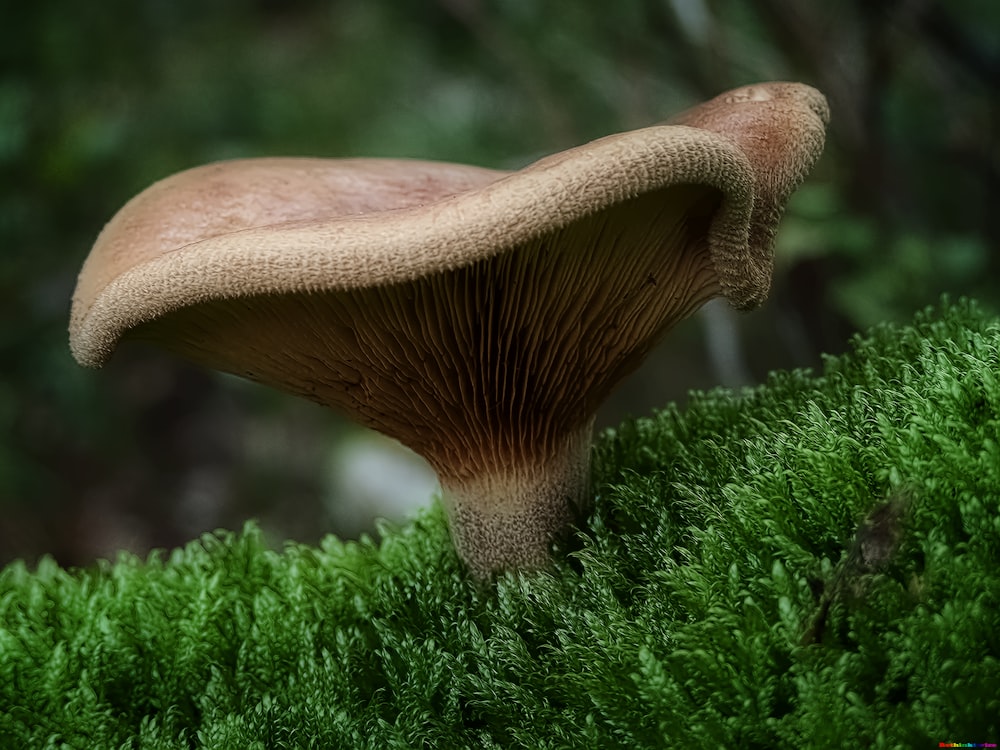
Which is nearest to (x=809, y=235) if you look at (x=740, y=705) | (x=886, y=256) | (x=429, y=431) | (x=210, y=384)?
(x=886, y=256)

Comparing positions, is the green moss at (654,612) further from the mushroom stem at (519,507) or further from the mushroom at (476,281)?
the mushroom at (476,281)

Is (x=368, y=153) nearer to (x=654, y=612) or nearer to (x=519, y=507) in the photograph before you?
(x=519, y=507)

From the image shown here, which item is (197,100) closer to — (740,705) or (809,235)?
(809,235)

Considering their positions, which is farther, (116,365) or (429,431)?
(116,365)

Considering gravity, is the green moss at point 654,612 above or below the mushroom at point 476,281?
below

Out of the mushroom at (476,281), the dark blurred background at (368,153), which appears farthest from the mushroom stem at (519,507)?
the dark blurred background at (368,153)

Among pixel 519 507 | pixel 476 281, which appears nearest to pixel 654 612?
pixel 519 507

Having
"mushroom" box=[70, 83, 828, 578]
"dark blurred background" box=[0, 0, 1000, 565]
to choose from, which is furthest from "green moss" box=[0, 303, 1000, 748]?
"dark blurred background" box=[0, 0, 1000, 565]
